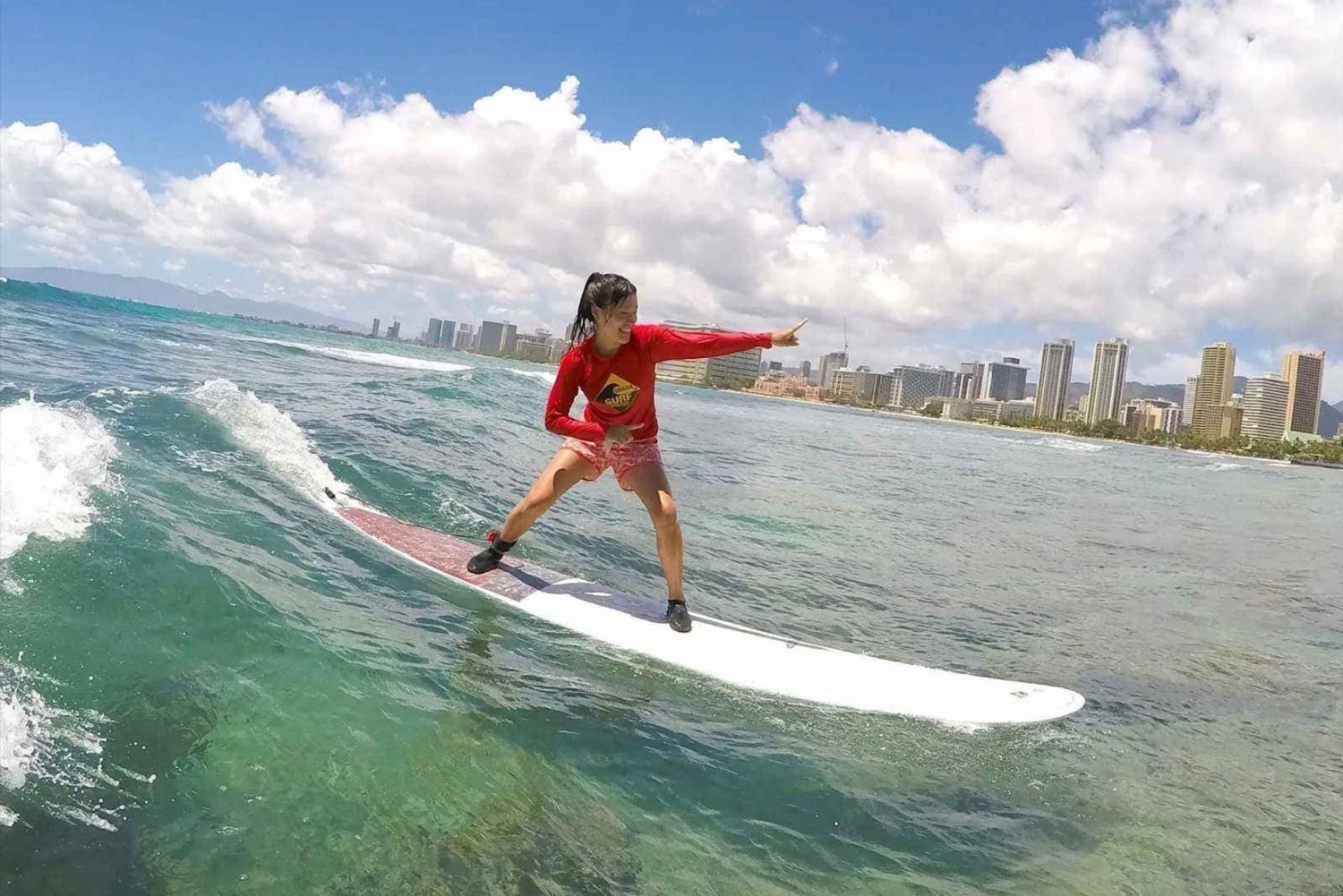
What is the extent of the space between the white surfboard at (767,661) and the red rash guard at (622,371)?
1.26m

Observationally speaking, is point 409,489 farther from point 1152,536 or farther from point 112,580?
point 1152,536

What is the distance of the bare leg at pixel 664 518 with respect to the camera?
5766 mm

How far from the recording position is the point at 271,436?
9852 millimetres

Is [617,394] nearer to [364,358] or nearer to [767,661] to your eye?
[767,661]

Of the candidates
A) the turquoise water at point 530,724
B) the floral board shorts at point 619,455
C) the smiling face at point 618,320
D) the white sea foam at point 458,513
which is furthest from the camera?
the white sea foam at point 458,513

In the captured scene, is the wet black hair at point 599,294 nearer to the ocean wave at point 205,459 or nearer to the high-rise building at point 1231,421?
the ocean wave at point 205,459

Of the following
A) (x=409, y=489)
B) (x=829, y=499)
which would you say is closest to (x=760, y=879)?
(x=409, y=489)

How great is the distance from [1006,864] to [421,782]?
243 centimetres

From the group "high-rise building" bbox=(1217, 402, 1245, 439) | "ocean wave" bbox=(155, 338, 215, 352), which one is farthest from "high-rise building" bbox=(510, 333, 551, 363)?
"high-rise building" bbox=(1217, 402, 1245, 439)

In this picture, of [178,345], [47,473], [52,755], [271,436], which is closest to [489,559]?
[47,473]

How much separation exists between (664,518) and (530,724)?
212 centimetres

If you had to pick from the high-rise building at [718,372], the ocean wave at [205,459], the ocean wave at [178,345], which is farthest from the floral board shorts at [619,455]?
the high-rise building at [718,372]

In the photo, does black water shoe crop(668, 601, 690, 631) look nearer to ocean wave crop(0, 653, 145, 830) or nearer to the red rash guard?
the red rash guard

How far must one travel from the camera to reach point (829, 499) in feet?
50.3
